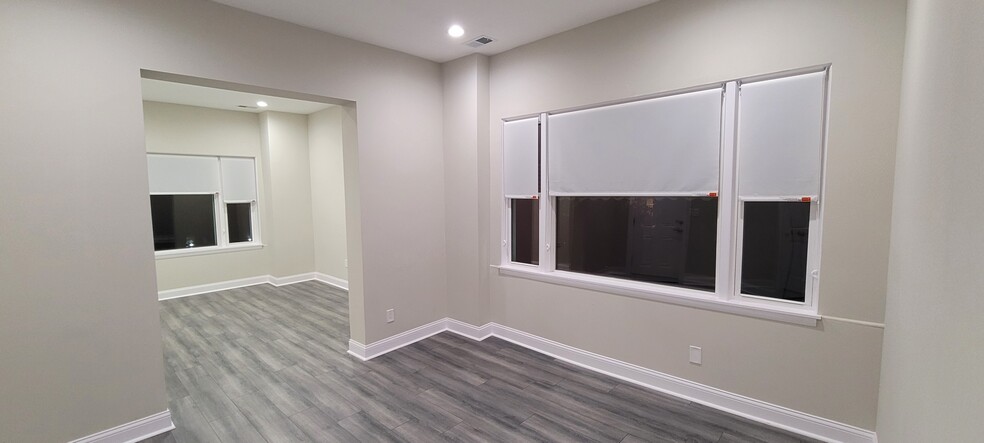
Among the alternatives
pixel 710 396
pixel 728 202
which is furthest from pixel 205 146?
pixel 710 396

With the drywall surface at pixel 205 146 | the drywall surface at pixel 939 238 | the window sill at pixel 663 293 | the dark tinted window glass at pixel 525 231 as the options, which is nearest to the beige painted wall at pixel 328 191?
the drywall surface at pixel 205 146

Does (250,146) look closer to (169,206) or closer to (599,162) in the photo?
(169,206)

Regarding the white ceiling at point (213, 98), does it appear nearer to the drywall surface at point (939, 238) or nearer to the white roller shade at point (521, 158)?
the white roller shade at point (521, 158)

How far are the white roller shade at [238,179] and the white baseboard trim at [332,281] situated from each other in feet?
5.63

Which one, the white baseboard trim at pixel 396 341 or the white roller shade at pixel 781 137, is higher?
the white roller shade at pixel 781 137

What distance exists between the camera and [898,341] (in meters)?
1.71

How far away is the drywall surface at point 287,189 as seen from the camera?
20.7 feet

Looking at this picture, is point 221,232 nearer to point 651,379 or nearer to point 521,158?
point 521,158

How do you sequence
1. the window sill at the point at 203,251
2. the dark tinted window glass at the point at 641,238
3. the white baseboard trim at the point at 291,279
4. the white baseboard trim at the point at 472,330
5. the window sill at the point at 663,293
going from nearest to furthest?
the window sill at the point at 663,293 < the dark tinted window glass at the point at 641,238 < the white baseboard trim at the point at 472,330 < the window sill at the point at 203,251 < the white baseboard trim at the point at 291,279

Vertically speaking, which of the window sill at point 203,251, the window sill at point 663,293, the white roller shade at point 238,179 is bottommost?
the window sill at point 203,251

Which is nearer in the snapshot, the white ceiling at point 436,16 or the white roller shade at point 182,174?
the white ceiling at point 436,16

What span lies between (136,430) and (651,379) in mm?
3542

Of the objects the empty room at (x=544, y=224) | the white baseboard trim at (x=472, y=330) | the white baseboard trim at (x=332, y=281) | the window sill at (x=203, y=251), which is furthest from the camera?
the white baseboard trim at (x=332, y=281)

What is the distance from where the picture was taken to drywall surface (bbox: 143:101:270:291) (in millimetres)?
5547
